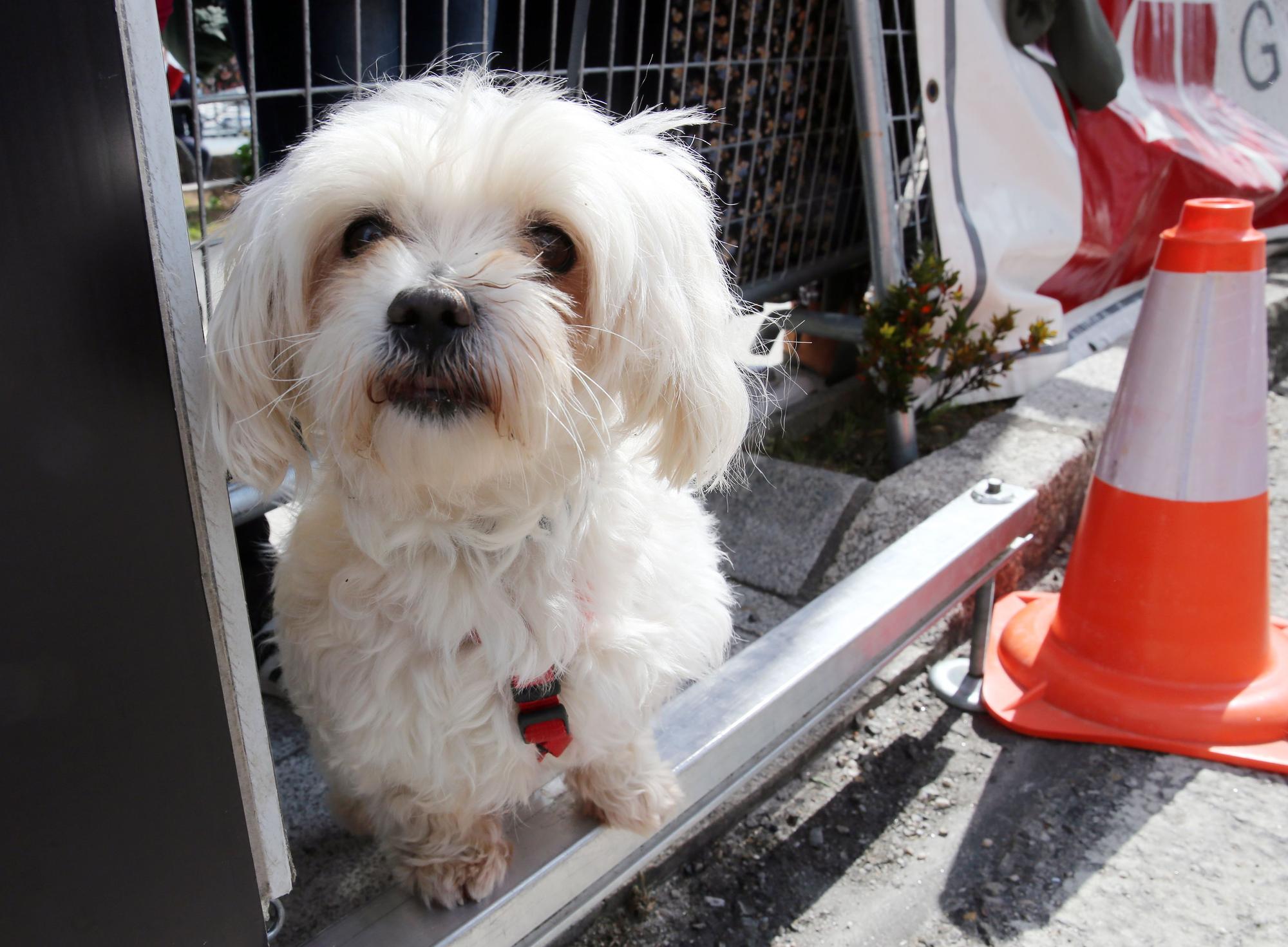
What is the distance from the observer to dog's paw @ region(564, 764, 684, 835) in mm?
1648

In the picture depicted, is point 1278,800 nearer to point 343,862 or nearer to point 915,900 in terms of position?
point 915,900

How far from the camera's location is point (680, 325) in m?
1.41

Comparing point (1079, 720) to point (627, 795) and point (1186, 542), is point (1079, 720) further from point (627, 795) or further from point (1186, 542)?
point (627, 795)

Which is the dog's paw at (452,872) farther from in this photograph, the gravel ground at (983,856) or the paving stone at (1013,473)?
the paving stone at (1013,473)

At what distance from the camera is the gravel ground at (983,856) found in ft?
5.98

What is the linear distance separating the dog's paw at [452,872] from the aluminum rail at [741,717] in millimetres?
23

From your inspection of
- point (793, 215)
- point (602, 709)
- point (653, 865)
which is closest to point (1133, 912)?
point (653, 865)

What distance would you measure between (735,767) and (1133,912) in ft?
2.52

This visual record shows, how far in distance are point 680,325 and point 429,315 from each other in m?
0.38

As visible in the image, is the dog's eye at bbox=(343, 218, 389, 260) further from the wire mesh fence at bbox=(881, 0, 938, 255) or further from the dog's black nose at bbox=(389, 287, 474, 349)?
the wire mesh fence at bbox=(881, 0, 938, 255)

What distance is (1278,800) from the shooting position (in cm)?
210

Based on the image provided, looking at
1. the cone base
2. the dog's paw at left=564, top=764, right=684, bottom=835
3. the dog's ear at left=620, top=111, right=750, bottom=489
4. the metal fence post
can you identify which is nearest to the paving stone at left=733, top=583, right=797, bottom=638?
the cone base

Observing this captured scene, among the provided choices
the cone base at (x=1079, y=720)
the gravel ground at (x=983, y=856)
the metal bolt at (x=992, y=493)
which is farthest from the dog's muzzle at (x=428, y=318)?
the cone base at (x=1079, y=720)

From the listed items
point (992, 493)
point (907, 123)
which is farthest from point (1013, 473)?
point (907, 123)
